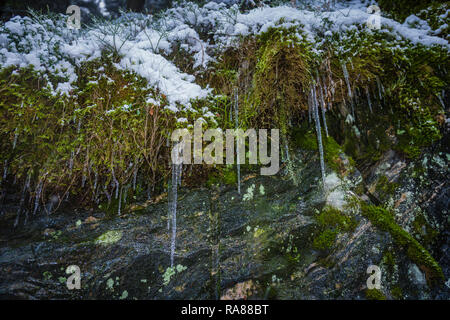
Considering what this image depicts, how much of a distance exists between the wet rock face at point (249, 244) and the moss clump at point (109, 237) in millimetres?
13

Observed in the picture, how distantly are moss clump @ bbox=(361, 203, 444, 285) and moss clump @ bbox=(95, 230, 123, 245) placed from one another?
10.7 ft

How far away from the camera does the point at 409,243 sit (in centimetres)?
262

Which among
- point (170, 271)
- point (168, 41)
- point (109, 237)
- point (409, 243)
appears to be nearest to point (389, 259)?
point (409, 243)

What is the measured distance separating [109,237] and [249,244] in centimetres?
183

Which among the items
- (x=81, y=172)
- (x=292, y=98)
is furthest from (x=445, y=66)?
(x=81, y=172)

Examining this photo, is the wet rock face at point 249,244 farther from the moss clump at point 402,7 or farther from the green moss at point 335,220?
the moss clump at point 402,7

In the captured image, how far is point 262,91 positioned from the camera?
10.1 ft

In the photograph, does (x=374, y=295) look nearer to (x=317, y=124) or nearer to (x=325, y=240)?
(x=325, y=240)

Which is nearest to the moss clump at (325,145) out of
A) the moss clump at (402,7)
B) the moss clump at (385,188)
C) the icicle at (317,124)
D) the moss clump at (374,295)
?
the icicle at (317,124)

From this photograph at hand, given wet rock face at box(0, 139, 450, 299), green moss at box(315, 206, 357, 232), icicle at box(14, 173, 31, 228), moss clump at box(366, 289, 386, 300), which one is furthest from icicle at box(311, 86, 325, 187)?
icicle at box(14, 173, 31, 228)

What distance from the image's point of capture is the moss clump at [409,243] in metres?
2.55

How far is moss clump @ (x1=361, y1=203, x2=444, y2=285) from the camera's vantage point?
8.36 feet

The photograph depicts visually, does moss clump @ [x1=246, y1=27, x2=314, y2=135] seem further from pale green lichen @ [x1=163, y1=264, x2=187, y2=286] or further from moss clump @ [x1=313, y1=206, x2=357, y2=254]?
pale green lichen @ [x1=163, y1=264, x2=187, y2=286]

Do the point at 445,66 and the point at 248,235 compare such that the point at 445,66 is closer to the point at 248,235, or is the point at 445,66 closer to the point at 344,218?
the point at 344,218
